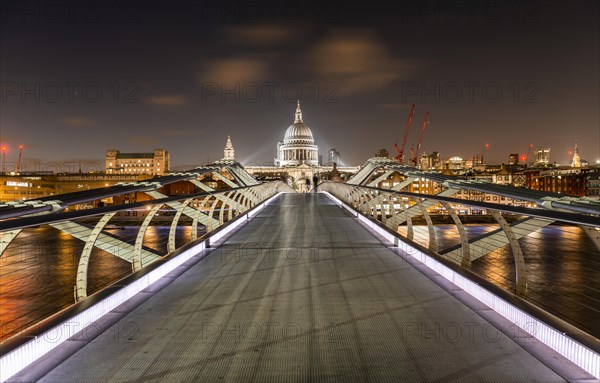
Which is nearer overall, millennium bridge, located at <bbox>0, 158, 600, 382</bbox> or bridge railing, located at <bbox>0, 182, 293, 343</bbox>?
millennium bridge, located at <bbox>0, 158, 600, 382</bbox>

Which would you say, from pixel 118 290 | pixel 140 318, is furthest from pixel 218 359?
pixel 118 290

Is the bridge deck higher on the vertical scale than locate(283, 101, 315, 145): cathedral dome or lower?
lower

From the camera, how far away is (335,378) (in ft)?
10.1

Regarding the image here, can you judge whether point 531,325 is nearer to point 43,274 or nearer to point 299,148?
point 43,274

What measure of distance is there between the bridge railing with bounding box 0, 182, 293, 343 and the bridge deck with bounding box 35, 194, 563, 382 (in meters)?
0.92

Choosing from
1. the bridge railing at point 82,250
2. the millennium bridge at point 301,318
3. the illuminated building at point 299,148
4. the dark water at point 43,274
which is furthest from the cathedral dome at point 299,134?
the millennium bridge at point 301,318

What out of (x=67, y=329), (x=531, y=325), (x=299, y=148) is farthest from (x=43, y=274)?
(x=299, y=148)

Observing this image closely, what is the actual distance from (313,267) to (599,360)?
14.2 feet

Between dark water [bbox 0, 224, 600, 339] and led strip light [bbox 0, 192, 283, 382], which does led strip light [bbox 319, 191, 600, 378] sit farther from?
dark water [bbox 0, 224, 600, 339]

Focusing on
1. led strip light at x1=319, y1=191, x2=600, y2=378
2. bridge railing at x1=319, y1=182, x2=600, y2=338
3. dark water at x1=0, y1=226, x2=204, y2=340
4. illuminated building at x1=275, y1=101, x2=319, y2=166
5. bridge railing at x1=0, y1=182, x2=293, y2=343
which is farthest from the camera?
illuminated building at x1=275, y1=101, x2=319, y2=166

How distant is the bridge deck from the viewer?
3150 millimetres

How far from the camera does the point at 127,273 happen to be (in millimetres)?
25297

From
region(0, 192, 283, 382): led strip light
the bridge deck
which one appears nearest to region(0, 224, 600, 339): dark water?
the bridge deck

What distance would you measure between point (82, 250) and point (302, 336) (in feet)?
23.6
